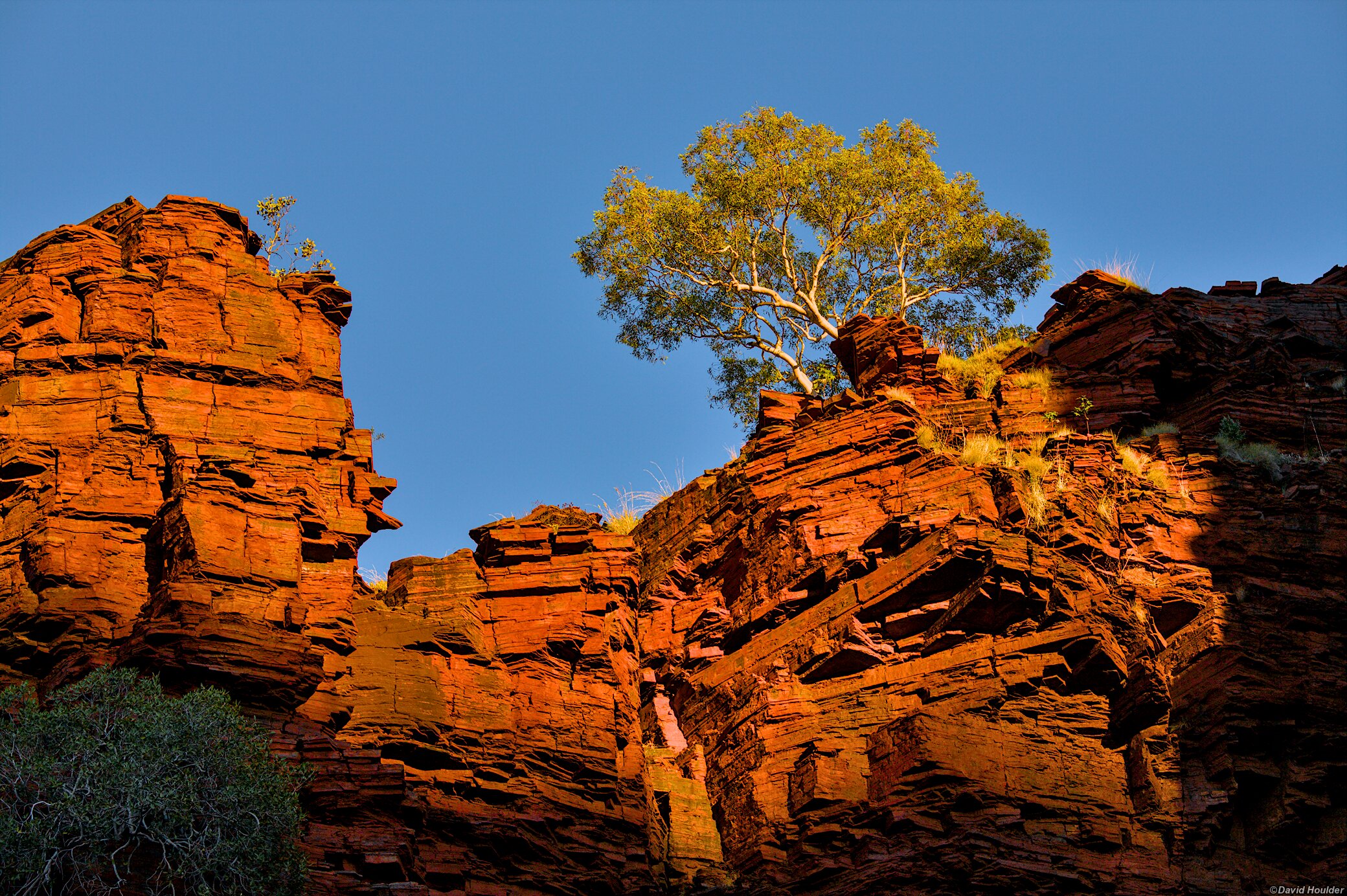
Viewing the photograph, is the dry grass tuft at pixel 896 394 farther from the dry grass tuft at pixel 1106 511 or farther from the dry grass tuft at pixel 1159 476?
the dry grass tuft at pixel 1159 476

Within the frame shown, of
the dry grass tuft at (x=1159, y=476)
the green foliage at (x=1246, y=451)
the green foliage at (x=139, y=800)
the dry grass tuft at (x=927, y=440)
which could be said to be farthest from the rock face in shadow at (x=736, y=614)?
the green foliage at (x=139, y=800)

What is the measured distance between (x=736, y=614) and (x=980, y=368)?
8.49 m

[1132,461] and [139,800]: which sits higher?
[1132,461]

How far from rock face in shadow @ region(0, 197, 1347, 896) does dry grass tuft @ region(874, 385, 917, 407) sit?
0.11 metres

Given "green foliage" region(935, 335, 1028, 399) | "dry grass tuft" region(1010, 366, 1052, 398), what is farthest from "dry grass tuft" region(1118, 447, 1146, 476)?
"green foliage" region(935, 335, 1028, 399)

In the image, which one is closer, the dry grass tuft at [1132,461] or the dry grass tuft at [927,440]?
the dry grass tuft at [1132,461]

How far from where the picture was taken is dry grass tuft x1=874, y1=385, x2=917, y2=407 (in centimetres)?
2481

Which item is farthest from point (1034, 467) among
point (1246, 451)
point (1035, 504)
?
point (1246, 451)

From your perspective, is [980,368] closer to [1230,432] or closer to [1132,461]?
[1132,461]

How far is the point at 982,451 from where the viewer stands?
24250 millimetres

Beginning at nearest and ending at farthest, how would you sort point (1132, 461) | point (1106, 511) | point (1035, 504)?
point (1035, 504) < point (1106, 511) < point (1132, 461)

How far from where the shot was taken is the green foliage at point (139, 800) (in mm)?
14242

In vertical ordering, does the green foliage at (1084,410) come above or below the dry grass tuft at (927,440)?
above

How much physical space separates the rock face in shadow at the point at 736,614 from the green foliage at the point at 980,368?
1.26m
